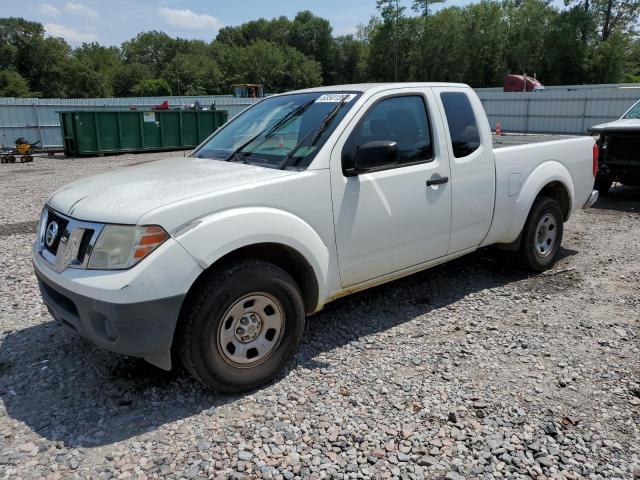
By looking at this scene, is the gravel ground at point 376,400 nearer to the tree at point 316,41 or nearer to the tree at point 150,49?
the tree at point 316,41

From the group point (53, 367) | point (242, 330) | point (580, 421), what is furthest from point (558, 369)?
point (53, 367)

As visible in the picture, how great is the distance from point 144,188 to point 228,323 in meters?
0.99

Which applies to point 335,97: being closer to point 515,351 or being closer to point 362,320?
point 362,320

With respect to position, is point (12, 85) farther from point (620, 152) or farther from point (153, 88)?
point (620, 152)

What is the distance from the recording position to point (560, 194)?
19.2 ft

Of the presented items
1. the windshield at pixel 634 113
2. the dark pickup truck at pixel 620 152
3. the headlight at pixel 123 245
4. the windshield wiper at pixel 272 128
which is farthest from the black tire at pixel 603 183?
the headlight at pixel 123 245

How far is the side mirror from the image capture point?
3693 millimetres

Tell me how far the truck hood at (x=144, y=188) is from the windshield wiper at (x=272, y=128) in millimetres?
141

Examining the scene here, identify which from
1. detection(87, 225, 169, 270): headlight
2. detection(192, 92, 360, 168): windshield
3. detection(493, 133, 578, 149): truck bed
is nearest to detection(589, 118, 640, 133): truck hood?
detection(493, 133, 578, 149): truck bed

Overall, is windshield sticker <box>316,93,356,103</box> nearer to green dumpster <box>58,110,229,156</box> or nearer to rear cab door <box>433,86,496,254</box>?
rear cab door <box>433,86,496,254</box>

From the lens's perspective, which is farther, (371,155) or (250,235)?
(371,155)

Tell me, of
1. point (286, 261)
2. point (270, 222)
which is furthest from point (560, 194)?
point (270, 222)

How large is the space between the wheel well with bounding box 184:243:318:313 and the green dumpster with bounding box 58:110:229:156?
17273 millimetres

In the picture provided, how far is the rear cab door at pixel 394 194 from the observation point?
3.76m
